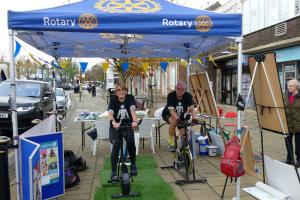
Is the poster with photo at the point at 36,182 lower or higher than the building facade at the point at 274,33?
lower

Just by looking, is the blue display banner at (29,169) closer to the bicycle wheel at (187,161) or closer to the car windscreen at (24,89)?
the bicycle wheel at (187,161)

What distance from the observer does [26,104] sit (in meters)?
11.2

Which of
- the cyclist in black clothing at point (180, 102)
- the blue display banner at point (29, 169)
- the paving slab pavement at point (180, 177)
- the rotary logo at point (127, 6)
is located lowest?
the paving slab pavement at point (180, 177)

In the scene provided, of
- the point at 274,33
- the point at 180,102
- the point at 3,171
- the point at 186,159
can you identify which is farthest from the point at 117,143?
the point at 274,33

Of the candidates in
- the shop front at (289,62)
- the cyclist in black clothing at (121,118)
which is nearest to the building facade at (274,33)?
the shop front at (289,62)

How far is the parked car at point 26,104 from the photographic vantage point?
35.0 ft

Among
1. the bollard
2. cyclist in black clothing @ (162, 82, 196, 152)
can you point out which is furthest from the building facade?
the bollard

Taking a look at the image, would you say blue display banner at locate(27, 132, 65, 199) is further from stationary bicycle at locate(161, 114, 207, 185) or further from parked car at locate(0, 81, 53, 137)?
parked car at locate(0, 81, 53, 137)

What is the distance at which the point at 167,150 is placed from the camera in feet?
29.4

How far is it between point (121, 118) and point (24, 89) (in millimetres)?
7993

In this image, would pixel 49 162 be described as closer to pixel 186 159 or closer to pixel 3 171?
pixel 3 171

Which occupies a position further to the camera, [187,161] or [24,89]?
[24,89]

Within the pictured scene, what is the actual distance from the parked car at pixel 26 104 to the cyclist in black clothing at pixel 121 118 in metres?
4.39

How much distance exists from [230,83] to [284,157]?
1692 cm
